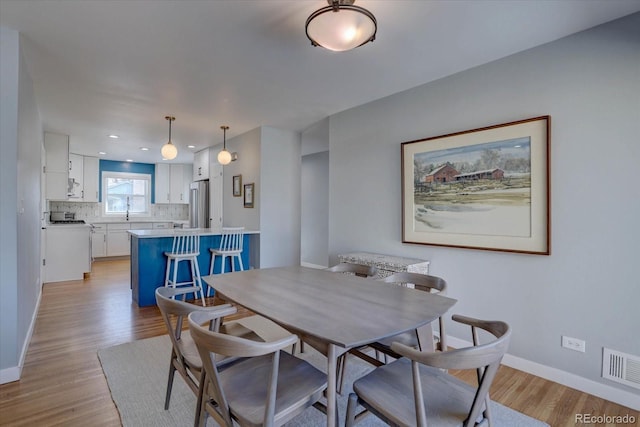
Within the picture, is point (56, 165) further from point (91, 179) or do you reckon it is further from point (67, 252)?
point (91, 179)

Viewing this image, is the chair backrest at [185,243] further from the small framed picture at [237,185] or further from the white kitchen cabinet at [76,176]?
the white kitchen cabinet at [76,176]

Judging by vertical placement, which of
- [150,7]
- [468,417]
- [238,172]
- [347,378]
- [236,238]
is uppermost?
[150,7]

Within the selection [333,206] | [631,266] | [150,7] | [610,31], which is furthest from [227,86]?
[631,266]

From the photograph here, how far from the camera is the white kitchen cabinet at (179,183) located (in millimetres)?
8805

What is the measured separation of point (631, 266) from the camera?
80.9 inches

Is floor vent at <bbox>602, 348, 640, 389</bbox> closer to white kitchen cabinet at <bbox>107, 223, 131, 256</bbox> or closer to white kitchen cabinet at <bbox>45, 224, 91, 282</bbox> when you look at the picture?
white kitchen cabinet at <bbox>45, 224, 91, 282</bbox>

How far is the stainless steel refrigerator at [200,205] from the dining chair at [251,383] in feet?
18.4

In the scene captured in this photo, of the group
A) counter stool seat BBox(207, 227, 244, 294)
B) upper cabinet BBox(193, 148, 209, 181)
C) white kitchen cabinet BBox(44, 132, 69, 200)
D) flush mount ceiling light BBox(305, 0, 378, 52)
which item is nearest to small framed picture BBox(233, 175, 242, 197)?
counter stool seat BBox(207, 227, 244, 294)

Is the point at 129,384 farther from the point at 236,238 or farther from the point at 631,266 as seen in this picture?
the point at 631,266

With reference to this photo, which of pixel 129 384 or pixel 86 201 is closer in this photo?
pixel 129 384

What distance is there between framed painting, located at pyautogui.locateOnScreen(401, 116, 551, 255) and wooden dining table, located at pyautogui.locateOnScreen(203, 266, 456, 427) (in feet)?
3.84

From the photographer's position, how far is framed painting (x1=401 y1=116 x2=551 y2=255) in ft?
7.96

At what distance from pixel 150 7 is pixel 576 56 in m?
2.93

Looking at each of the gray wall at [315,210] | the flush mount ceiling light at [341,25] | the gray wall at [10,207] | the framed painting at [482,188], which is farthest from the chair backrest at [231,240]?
the flush mount ceiling light at [341,25]
